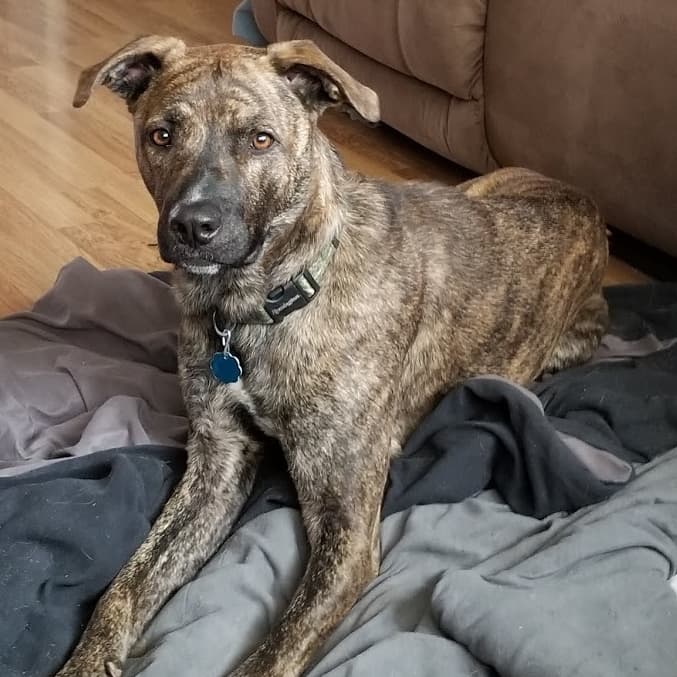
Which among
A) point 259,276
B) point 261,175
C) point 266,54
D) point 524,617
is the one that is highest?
point 266,54

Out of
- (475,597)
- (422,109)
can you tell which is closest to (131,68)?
(475,597)

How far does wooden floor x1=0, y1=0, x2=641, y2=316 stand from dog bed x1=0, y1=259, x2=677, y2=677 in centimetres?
68

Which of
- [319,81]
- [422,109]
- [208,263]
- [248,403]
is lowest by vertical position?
[422,109]

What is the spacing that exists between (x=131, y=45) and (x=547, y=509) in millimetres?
1214

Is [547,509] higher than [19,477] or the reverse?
higher

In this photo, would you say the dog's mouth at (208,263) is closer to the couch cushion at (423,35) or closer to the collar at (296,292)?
the collar at (296,292)

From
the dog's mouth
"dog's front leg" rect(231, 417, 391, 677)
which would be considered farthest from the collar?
"dog's front leg" rect(231, 417, 391, 677)

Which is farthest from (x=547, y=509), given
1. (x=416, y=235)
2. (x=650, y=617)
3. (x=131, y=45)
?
(x=131, y=45)

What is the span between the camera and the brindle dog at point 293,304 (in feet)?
6.04

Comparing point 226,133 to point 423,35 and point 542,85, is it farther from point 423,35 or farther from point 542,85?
point 423,35

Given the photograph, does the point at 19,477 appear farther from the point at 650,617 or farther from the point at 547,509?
the point at 650,617

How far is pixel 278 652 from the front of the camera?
1.77 metres

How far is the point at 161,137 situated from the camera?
6.16 feet

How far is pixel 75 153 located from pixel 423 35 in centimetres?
136
